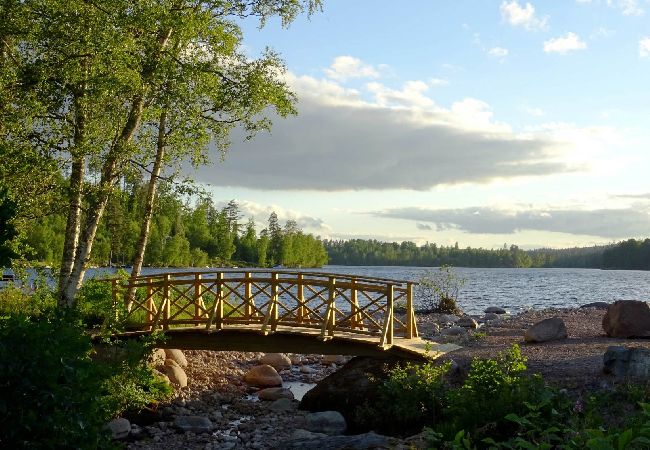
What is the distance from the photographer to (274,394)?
49.7 ft

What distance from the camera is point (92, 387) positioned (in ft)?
18.5

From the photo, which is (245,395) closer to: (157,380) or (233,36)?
(157,380)

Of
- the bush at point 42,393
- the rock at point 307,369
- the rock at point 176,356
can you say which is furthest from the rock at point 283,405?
the bush at point 42,393

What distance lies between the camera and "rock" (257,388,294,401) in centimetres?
1512

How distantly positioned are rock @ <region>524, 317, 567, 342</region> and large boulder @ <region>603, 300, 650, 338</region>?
1297 mm

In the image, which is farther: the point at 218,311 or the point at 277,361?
the point at 277,361

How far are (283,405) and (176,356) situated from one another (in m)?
4.21

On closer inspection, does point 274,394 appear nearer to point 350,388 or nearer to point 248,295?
point 248,295

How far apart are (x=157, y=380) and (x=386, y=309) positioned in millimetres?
4987

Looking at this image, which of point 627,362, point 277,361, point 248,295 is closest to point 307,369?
point 277,361

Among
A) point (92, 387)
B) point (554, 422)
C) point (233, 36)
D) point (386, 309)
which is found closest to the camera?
point (92, 387)

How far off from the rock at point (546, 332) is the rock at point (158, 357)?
861cm

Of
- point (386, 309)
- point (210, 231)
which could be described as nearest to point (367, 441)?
point (386, 309)

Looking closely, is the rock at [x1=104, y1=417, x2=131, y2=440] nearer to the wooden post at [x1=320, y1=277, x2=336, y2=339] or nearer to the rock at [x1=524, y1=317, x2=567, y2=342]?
the wooden post at [x1=320, y1=277, x2=336, y2=339]
